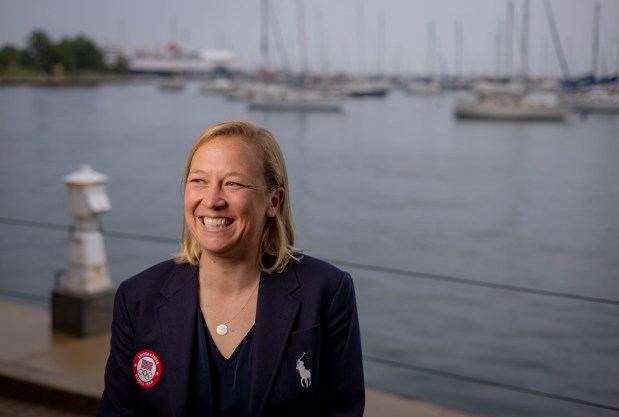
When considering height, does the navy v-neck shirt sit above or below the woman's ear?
below

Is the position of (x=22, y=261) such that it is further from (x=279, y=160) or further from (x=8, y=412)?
(x=279, y=160)

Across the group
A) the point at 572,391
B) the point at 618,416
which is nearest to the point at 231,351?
the point at 618,416

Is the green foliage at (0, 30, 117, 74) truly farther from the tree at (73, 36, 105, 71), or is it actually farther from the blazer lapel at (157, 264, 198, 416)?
the blazer lapel at (157, 264, 198, 416)

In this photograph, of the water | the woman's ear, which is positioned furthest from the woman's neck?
the water

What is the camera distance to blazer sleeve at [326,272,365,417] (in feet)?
6.81

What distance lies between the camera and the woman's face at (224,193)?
6.64 ft

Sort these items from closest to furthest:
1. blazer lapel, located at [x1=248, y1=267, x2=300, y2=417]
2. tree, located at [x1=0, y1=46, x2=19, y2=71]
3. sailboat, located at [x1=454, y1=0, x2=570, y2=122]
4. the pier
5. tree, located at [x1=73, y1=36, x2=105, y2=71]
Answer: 1. blazer lapel, located at [x1=248, y1=267, x2=300, y2=417]
2. the pier
3. sailboat, located at [x1=454, y1=0, x2=570, y2=122]
4. tree, located at [x1=0, y1=46, x2=19, y2=71]
5. tree, located at [x1=73, y1=36, x2=105, y2=71]

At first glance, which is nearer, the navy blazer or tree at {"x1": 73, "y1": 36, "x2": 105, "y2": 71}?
the navy blazer

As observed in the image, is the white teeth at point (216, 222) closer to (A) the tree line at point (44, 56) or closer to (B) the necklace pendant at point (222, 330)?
(B) the necklace pendant at point (222, 330)

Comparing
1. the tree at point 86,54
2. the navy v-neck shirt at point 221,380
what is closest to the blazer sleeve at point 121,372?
the navy v-neck shirt at point 221,380

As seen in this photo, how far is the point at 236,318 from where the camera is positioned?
81.7 inches

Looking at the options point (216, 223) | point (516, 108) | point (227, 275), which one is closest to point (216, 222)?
point (216, 223)

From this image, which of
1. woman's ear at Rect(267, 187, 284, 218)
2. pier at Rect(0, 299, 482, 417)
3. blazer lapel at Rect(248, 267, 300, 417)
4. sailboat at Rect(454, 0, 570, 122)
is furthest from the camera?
sailboat at Rect(454, 0, 570, 122)

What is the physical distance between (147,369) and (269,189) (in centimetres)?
51
